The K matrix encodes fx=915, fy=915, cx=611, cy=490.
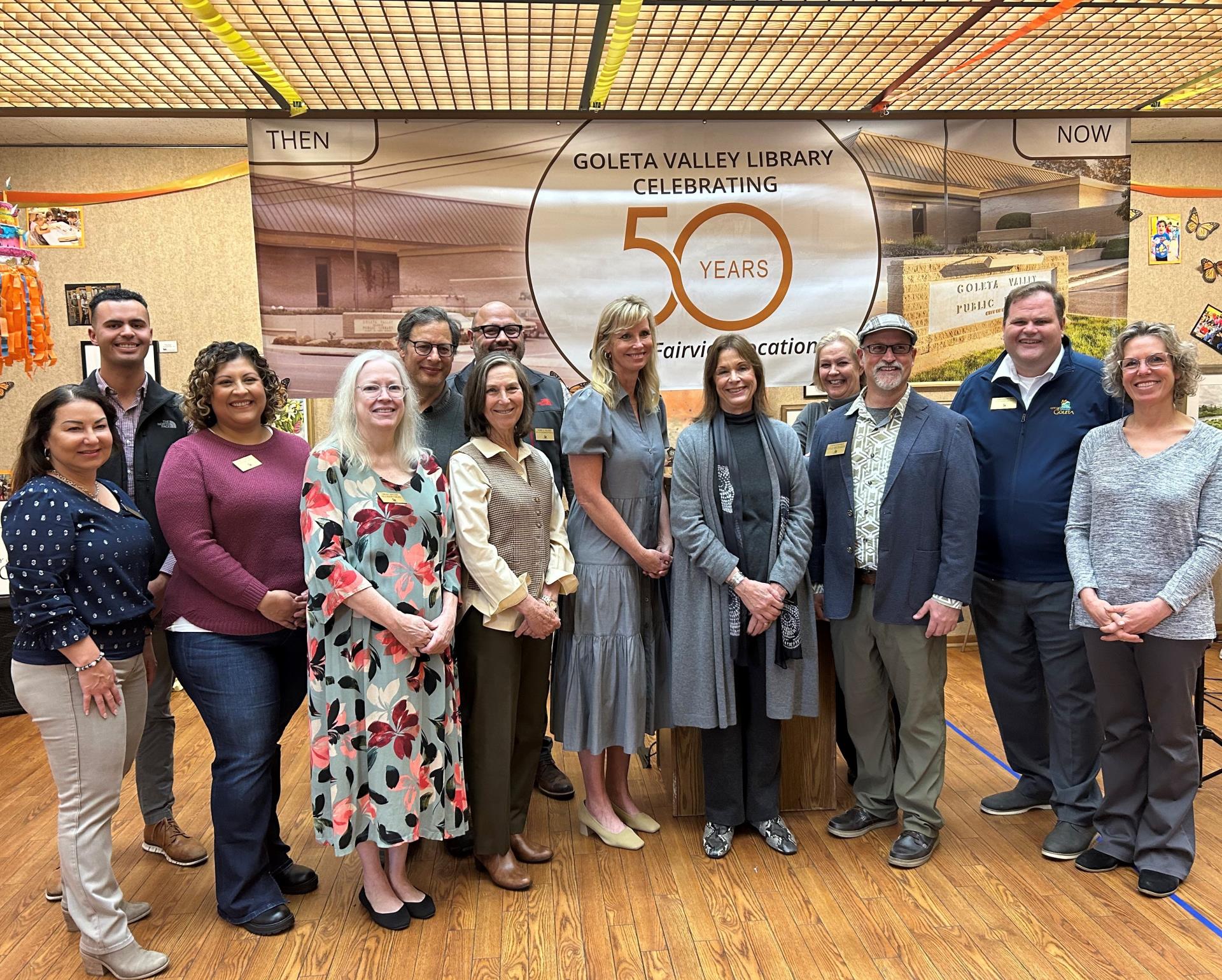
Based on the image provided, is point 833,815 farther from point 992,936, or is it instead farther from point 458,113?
point 458,113

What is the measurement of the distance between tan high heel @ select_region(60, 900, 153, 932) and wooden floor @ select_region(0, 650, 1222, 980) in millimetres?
31

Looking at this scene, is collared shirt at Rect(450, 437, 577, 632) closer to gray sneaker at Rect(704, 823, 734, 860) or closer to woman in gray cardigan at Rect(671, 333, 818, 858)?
woman in gray cardigan at Rect(671, 333, 818, 858)

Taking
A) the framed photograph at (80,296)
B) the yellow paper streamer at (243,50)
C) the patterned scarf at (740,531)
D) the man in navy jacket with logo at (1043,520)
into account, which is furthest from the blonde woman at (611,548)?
the framed photograph at (80,296)

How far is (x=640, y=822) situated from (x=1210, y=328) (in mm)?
4646

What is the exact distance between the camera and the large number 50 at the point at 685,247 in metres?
4.81

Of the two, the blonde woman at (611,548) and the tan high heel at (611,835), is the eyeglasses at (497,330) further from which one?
the tan high heel at (611,835)

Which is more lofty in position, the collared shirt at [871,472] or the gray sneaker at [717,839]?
the collared shirt at [871,472]

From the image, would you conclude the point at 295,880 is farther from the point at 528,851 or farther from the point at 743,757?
the point at 743,757

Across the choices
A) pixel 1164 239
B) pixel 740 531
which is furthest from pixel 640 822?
pixel 1164 239

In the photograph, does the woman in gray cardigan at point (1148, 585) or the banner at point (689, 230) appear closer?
A: the woman in gray cardigan at point (1148, 585)

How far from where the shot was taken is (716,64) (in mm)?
3941

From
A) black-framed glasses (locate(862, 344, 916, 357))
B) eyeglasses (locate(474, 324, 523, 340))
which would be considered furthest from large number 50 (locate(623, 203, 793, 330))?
black-framed glasses (locate(862, 344, 916, 357))

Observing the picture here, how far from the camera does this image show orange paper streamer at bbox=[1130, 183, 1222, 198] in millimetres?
5273

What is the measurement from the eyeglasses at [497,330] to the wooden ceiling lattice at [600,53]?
3.69 feet
